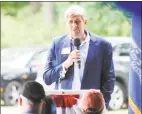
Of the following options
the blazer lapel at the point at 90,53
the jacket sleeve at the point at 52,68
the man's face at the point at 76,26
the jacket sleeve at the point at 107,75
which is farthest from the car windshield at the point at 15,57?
the jacket sleeve at the point at 107,75

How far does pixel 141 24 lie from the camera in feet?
13.0

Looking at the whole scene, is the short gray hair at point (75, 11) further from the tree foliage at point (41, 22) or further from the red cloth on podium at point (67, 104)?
the red cloth on podium at point (67, 104)

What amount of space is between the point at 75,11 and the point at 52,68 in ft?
2.00

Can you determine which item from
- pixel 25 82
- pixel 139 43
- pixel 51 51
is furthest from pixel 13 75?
pixel 139 43

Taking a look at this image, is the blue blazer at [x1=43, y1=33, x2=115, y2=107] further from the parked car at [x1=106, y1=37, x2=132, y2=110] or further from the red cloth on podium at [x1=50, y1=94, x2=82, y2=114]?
the red cloth on podium at [x1=50, y1=94, x2=82, y2=114]

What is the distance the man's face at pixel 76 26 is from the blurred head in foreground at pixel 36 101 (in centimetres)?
64

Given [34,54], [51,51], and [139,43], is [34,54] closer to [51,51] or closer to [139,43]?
[51,51]

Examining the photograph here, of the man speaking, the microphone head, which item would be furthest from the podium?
the microphone head

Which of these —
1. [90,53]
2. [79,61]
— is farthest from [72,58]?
[90,53]

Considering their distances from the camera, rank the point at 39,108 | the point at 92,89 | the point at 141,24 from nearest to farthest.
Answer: the point at 39,108 < the point at 92,89 < the point at 141,24

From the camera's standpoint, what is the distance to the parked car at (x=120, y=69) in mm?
3926

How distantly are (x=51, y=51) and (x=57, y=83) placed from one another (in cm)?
33

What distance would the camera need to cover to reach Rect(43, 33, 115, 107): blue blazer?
3768mm

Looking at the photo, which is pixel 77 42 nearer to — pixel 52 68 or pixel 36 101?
pixel 52 68
